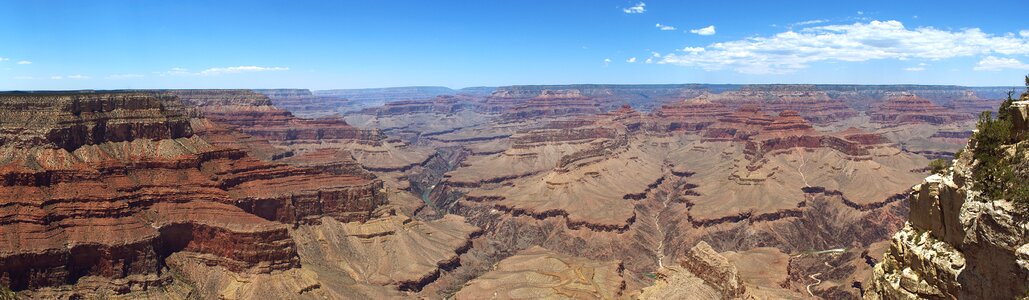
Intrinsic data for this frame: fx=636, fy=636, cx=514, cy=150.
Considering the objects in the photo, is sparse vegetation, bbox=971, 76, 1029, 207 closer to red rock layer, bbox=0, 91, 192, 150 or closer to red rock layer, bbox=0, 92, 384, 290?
red rock layer, bbox=0, 92, 384, 290

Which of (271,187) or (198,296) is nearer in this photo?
(198,296)

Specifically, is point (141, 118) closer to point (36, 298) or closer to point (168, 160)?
point (168, 160)

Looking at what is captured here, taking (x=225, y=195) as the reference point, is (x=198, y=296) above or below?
below

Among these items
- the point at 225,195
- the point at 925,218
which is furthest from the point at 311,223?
the point at 925,218

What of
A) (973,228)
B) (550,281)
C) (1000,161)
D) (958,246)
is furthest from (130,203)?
(1000,161)

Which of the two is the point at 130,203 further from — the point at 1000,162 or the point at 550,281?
the point at 1000,162
